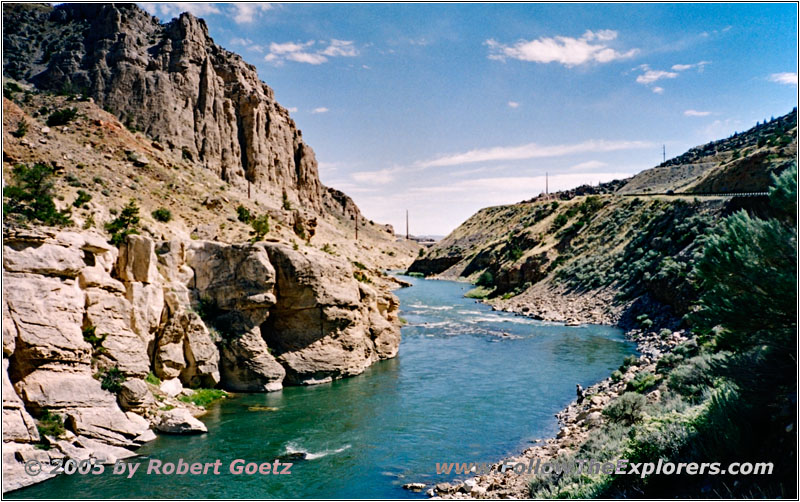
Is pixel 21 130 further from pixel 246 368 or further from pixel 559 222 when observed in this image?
pixel 559 222

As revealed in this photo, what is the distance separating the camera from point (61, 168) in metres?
28.7

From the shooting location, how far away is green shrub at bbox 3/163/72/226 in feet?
59.4

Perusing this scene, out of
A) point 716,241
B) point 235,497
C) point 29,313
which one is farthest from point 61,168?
point 716,241

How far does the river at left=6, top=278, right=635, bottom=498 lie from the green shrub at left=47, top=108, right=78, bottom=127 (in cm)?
2951

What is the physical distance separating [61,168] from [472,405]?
75.9 feet

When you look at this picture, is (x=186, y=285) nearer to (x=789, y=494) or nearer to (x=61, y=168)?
(x=61, y=168)

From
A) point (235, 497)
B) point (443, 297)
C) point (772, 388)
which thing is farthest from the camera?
point (443, 297)

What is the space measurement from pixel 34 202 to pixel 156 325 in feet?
19.1

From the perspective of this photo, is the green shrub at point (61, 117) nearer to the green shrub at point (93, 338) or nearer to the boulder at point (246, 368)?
the boulder at point (246, 368)

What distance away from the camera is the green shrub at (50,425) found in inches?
606

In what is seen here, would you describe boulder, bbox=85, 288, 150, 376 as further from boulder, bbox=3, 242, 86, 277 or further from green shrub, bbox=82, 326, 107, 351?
boulder, bbox=3, 242, 86, 277

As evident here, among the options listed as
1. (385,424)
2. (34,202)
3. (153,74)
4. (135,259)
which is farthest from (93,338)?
(153,74)

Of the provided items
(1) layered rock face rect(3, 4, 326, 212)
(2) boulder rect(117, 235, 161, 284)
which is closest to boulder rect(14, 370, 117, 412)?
(2) boulder rect(117, 235, 161, 284)

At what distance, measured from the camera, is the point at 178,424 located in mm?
18281
